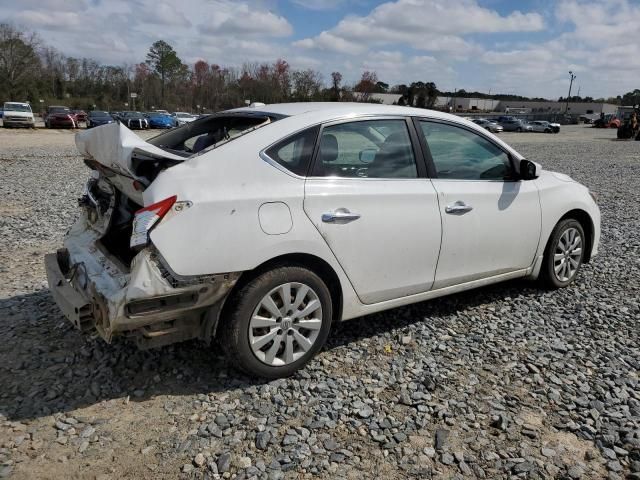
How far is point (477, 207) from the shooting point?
13.3 ft

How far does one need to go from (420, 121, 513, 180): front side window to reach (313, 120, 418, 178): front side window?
0.24 m

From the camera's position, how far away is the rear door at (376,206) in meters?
3.35

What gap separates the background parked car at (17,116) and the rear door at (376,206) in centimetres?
3481

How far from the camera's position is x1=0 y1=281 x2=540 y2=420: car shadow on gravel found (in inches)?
Result: 125

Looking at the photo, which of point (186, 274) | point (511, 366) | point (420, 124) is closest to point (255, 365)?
point (186, 274)

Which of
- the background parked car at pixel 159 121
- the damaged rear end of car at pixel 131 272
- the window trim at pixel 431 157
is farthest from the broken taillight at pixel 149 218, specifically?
the background parked car at pixel 159 121

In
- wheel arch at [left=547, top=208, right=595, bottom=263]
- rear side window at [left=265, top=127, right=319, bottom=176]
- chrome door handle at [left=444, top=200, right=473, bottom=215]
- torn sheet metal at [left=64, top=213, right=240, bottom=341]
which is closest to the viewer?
torn sheet metal at [left=64, top=213, right=240, bottom=341]

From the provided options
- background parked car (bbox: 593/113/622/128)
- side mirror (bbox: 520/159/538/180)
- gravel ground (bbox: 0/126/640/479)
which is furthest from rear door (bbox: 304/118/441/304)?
background parked car (bbox: 593/113/622/128)

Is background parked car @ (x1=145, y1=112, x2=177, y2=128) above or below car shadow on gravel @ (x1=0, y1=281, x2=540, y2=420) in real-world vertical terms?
above

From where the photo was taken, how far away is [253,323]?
316 centimetres

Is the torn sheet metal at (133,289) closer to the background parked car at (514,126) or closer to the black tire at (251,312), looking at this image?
the black tire at (251,312)

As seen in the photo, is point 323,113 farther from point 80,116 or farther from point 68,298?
point 80,116

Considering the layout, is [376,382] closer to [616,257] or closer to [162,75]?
[616,257]

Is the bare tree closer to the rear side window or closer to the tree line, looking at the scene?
the tree line
